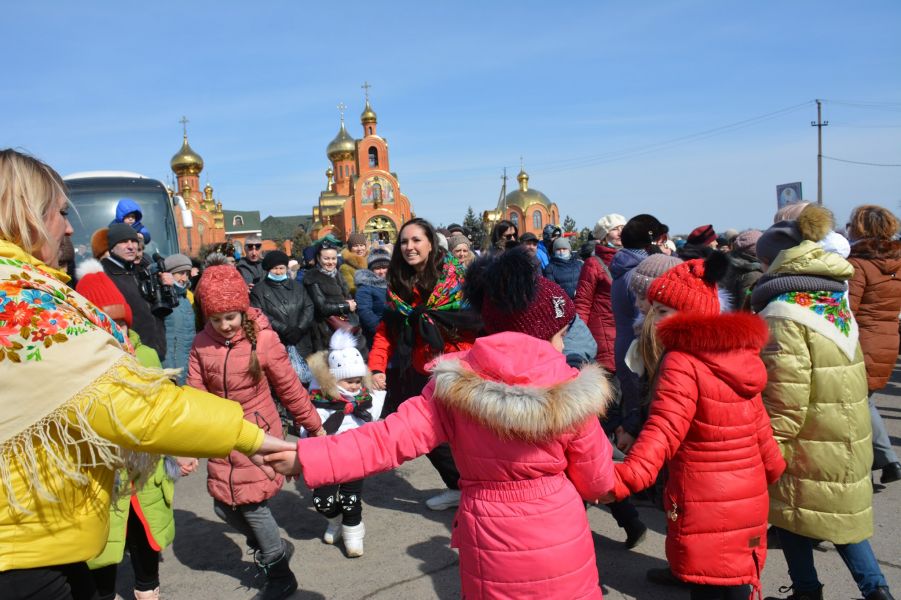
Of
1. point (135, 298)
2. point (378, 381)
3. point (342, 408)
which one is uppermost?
point (135, 298)

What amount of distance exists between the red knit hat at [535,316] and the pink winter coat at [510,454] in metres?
0.19

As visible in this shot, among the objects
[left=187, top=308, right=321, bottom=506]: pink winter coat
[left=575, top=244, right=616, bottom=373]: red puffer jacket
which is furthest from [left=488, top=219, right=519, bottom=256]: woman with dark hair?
[left=187, top=308, right=321, bottom=506]: pink winter coat

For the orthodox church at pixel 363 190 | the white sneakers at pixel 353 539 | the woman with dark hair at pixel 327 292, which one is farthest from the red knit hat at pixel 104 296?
the orthodox church at pixel 363 190

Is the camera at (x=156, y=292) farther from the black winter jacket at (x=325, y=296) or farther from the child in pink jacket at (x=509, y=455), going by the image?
the child in pink jacket at (x=509, y=455)

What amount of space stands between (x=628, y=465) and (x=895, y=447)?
181 inches

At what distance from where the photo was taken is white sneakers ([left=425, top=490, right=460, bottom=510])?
4902 mm

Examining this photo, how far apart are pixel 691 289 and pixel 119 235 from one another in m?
4.74

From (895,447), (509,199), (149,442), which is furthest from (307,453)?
(509,199)

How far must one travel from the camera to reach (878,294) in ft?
16.5

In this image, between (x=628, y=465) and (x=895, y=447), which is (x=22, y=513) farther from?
(x=895, y=447)

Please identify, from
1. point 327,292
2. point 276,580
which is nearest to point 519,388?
point 276,580

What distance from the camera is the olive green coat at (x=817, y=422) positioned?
3.02 metres

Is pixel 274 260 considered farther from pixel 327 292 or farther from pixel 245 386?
pixel 245 386

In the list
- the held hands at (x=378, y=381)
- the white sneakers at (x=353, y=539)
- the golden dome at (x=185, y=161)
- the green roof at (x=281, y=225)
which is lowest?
the white sneakers at (x=353, y=539)
